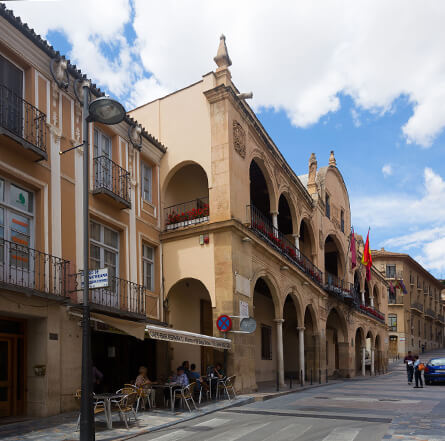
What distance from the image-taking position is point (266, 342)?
27.4 meters

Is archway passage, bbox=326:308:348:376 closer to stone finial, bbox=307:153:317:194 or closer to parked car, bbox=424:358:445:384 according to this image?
stone finial, bbox=307:153:317:194

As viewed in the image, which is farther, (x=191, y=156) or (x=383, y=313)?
(x=383, y=313)

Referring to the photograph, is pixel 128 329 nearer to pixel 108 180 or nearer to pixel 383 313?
pixel 108 180

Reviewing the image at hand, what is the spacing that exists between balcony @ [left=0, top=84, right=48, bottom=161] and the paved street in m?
6.68

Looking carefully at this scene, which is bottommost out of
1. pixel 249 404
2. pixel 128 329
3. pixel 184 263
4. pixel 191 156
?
pixel 249 404

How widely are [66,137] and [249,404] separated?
29.2 ft

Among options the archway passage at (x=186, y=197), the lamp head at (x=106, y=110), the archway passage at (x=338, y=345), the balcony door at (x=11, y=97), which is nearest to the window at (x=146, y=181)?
the archway passage at (x=186, y=197)

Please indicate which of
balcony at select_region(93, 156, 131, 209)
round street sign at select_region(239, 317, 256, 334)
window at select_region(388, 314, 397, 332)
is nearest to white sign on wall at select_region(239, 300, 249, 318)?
round street sign at select_region(239, 317, 256, 334)

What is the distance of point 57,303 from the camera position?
13.1 metres

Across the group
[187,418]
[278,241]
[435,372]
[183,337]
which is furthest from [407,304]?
[187,418]

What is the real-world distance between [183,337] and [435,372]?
15207 millimetres

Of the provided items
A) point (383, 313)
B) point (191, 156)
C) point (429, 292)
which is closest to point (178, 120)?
point (191, 156)

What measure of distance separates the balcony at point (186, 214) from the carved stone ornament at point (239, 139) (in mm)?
2238

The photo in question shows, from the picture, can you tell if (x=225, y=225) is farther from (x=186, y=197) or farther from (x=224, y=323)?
(x=186, y=197)
